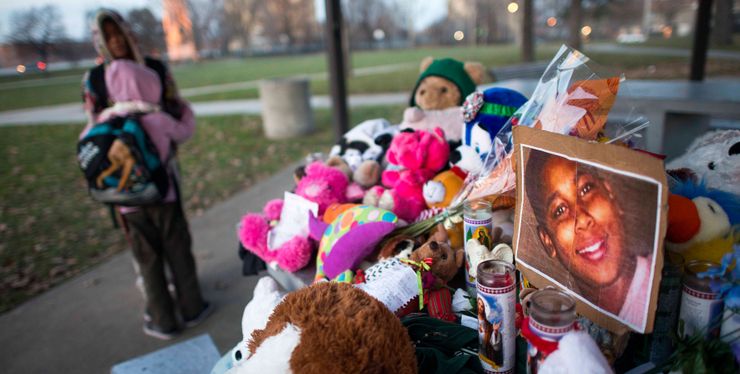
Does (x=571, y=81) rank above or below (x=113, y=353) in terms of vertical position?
above

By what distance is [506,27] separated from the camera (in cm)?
4666

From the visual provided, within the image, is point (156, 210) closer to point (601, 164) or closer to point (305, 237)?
point (305, 237)

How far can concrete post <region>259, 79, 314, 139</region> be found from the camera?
9141 mm

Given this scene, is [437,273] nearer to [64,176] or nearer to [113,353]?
[113,353]

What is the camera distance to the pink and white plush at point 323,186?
223 centimetres

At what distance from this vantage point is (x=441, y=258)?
163 centimetres

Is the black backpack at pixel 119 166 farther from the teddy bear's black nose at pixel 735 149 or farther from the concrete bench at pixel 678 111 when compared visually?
the teddy bear's black nose at pixel 735 149

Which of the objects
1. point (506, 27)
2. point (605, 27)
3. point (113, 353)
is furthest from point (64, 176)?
point (605, 27)

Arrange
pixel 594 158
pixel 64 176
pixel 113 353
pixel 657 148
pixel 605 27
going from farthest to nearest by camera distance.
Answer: pixel 605 27, pixel 64 176, pixel 657 148, pixel 113 353, pixel 594 158

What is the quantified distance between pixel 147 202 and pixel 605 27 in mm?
57332

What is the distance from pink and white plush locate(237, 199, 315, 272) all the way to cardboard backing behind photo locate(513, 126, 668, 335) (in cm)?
103

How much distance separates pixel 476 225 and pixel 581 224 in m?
0.44

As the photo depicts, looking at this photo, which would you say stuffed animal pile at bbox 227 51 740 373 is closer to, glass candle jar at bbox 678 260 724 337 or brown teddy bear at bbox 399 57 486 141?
brown teddy bear at bbox 399 57 486 141

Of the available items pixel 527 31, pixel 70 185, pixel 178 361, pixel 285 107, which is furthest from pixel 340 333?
pixel 527 31
